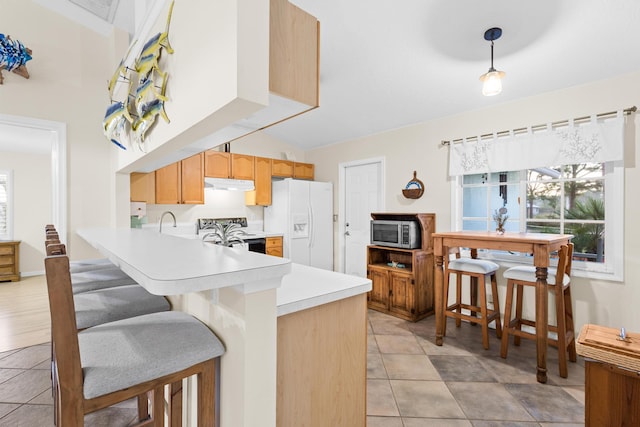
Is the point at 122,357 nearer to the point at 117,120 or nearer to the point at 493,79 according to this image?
the point at 117,120

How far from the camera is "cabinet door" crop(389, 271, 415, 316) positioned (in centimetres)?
336

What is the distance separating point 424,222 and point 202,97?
2934 millimetres

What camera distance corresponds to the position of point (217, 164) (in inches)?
166

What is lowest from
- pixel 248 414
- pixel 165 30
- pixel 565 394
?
pixel 565 394

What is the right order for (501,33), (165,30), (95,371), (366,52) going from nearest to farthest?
(95,371) < (165,30) < (501,33) < (366,52)

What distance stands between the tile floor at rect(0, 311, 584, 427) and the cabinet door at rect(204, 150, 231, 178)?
250 centimetres

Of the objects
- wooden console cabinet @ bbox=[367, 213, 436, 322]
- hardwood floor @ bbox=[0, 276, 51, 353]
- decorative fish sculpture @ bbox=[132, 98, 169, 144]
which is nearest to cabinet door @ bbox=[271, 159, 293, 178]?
wooden console cabinet @ bbox=[367, 213, 436, 322]

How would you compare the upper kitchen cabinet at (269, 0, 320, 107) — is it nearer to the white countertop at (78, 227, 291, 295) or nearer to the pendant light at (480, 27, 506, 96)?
the white countertop at (78, 227, 291, 295)

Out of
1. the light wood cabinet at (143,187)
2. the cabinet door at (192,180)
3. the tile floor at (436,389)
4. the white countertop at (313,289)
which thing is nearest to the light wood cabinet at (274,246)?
the cabinet door at (192,180)

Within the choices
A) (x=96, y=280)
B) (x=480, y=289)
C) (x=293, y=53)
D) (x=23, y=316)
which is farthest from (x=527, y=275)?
(x=23, y=316)

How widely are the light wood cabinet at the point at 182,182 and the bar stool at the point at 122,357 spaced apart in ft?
9.87

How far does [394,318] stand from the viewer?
11.2ft

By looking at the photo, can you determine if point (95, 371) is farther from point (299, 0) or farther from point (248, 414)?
point (299, 0)

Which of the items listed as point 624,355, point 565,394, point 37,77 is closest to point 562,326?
point 565,394
